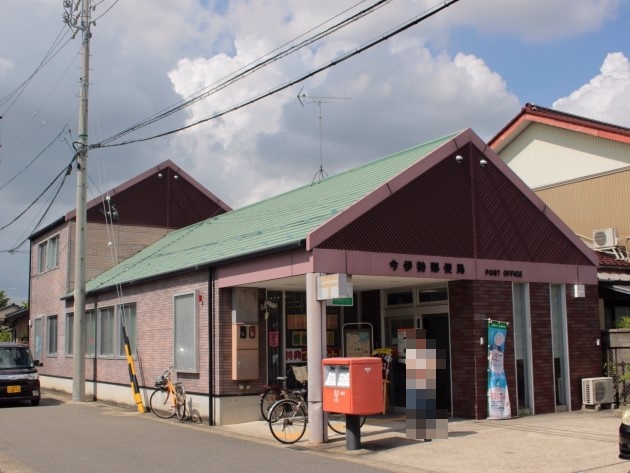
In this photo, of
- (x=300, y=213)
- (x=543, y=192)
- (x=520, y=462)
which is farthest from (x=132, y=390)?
(x=543, y=192)

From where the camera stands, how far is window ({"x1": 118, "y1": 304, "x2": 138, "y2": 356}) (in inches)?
782

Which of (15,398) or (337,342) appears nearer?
(337,342)

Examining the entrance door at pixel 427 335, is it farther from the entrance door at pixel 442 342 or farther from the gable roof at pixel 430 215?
the gable roof at pixel 430 215

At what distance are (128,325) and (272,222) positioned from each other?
6328 mm

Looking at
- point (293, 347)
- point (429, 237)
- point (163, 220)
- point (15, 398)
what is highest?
point (163, 220)

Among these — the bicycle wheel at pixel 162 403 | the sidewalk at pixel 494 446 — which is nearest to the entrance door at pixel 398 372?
the sidewalk at pixel 494 446

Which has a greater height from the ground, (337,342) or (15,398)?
Result: (337,342)

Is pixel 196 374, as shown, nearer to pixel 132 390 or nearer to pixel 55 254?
pixel 132 390

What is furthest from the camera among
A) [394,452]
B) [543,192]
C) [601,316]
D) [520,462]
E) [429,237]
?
[543,192]

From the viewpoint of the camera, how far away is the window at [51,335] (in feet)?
90.3

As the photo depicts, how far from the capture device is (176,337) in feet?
56.5

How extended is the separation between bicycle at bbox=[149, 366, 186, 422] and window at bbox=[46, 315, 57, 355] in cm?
1103

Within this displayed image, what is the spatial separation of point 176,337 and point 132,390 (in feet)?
10.4

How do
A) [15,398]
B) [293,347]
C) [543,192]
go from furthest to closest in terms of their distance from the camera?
[543,192], [15,398], [293,347]
